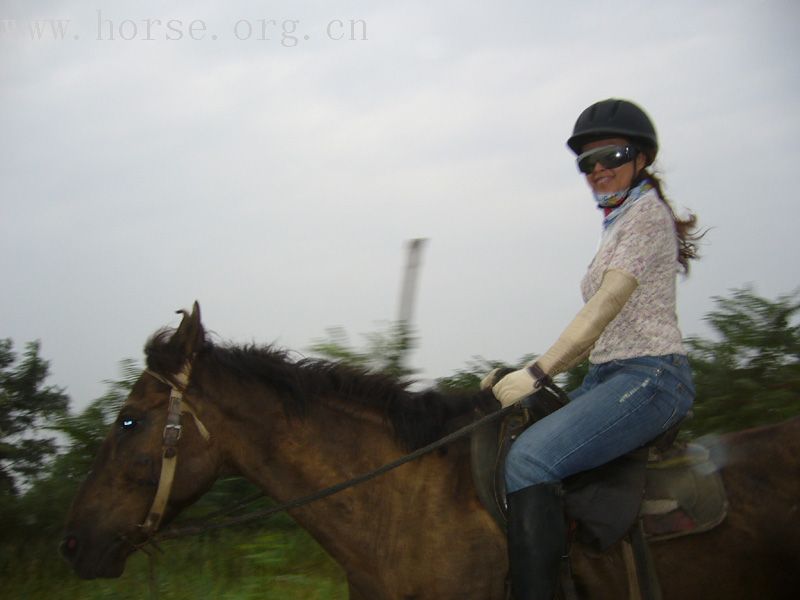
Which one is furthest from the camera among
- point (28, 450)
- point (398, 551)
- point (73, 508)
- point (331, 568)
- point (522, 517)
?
point (28, 450)

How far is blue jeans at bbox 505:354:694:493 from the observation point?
9.98 ft

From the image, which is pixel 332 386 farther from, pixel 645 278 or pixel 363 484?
pixel 645 278

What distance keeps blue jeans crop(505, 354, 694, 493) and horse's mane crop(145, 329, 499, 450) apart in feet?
1.50

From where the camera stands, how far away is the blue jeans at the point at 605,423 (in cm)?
304

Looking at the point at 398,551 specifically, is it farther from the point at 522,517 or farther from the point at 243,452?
the point at 243,452

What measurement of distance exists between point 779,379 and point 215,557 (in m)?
4.91

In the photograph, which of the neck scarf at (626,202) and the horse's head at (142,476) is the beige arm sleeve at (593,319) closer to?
the neck scarf at (626,202)

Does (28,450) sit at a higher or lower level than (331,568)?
higher

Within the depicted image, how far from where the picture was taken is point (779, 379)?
6.28 meters

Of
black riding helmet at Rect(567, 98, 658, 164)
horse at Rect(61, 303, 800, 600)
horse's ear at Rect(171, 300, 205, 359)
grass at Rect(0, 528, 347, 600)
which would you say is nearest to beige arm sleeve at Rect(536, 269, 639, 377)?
horse at Rect(61, 303, 800, 600)

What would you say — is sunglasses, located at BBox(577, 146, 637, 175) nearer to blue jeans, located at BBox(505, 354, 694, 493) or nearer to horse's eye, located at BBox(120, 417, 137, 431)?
blue jeans, located at BBox(505, 354, 694, 493)

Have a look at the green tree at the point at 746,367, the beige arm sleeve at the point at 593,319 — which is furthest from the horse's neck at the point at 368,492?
the green tree at the point at 746,367

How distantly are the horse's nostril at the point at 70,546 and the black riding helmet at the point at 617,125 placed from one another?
289cm

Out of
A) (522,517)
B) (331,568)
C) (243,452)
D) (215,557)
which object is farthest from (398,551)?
(215,557)
